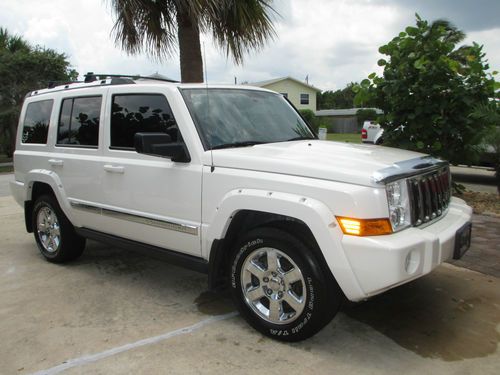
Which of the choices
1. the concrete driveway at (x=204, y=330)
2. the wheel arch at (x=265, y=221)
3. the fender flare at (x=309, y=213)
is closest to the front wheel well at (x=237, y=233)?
the wheel arch at (x=265, y=221)

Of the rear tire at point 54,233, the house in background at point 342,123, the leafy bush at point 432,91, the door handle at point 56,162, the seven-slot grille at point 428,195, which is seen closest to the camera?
the seven-slot grille at point 428,195

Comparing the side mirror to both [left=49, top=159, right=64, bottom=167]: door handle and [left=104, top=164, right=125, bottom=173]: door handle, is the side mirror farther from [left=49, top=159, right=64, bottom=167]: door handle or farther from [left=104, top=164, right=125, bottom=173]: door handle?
[left=49, top=159, right=64, bottom=167]: door handle

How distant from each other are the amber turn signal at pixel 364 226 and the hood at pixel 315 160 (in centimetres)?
23

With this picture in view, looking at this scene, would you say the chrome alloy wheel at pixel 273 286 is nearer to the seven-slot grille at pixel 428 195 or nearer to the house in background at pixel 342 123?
the seven-slot grille at pixel 428 195

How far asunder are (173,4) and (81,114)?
383 cm

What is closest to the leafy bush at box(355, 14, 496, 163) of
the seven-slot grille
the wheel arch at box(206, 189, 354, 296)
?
the seven-slot grille

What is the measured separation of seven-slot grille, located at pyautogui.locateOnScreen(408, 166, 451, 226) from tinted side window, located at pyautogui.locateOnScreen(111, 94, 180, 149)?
1.84 metres

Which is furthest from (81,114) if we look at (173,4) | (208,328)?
(173,4)

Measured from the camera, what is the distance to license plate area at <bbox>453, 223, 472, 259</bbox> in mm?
3454

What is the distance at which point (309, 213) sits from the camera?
3.02m

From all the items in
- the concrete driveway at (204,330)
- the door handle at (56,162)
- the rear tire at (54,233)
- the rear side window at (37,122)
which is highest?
the rear side window at (37,122)

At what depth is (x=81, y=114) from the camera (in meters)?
4.82

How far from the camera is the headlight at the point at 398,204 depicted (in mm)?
3016

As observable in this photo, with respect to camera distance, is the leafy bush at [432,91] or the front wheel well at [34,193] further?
the leafy bush at [432,91]
